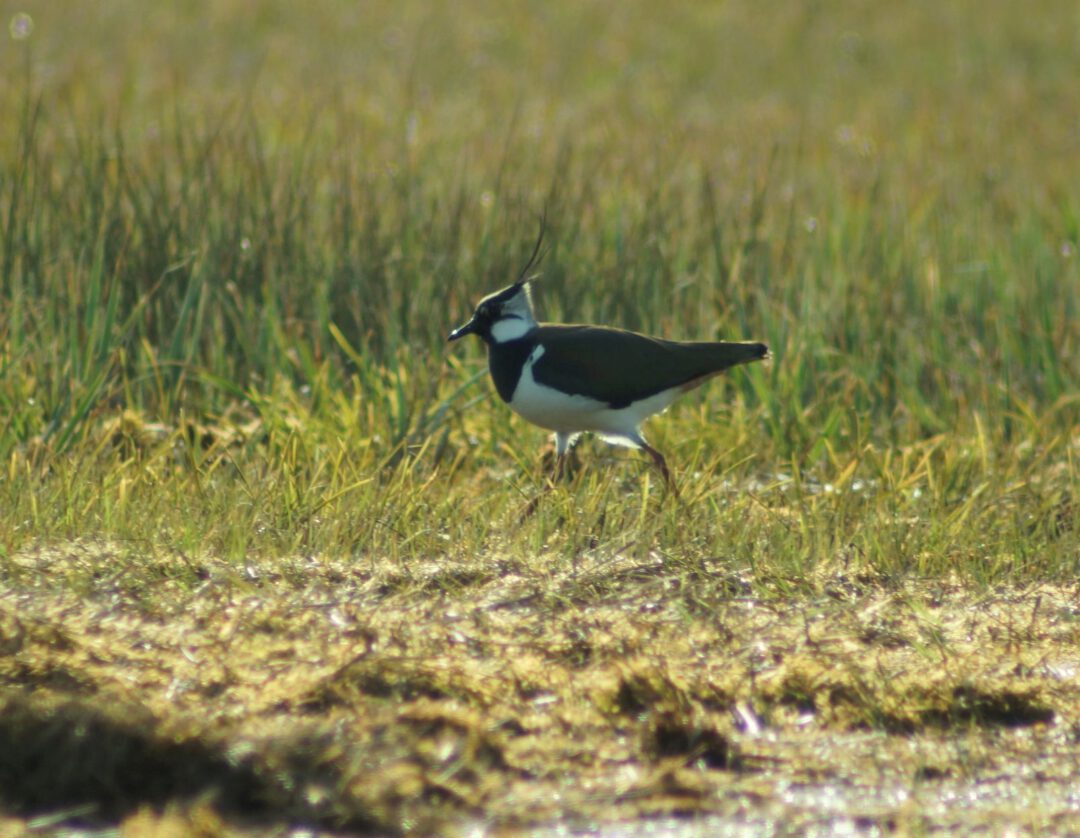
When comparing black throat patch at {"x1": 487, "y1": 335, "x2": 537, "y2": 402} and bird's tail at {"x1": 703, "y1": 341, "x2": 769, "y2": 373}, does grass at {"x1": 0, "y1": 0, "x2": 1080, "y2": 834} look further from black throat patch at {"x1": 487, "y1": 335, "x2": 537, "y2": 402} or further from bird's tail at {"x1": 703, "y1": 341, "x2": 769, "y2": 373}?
bird's tail at {"x1": 703, "y1": 341, "x2": 769, "y2": 373}

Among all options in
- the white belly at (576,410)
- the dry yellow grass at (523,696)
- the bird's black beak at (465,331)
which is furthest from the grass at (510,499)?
the bird's black beak at (465,331)

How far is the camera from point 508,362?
565 centimetres

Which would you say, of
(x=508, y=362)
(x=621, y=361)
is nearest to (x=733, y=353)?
(x=621, y=361)

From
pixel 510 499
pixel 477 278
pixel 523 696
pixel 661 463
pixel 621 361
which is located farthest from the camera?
pixel 477 278

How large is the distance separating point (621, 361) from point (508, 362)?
38cm

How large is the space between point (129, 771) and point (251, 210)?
4043mm

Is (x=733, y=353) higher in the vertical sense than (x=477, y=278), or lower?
higher

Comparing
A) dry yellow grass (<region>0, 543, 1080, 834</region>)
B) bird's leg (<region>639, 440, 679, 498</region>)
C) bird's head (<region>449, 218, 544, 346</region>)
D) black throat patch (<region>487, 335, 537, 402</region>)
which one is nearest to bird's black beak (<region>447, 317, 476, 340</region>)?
bird's head (<region>449, 218, 544, 346</region>)

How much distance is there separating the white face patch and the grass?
1.15 ft

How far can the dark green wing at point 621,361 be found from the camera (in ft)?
18.1

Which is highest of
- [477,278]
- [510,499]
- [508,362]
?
[508,362]

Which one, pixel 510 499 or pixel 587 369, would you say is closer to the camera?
pixel 510 499

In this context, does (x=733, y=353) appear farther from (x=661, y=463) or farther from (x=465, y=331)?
(x=465, y=331)

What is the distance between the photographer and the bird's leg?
526 cm
